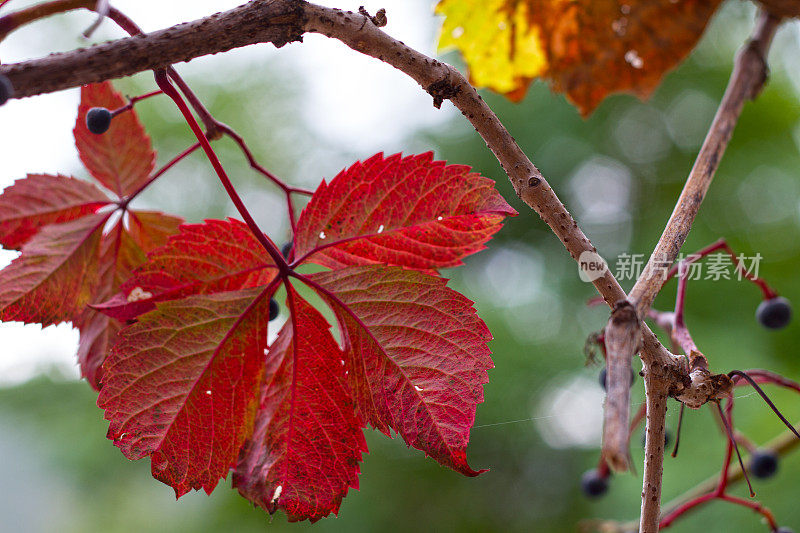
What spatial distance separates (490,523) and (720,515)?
0.48 meters

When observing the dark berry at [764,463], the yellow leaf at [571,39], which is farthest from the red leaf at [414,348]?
the dark berry at [764,463]

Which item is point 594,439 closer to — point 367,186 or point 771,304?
point 771,304

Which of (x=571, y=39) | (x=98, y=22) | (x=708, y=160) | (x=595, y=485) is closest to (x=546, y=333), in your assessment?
(x=595, y=485)

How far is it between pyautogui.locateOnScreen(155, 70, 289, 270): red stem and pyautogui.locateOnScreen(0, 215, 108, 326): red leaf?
0.13 metres

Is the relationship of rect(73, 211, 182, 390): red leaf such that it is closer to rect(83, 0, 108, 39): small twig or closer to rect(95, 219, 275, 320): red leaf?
rect(95, 219, 275, 320): red leaf

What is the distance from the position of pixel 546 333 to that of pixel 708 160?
107 centimetres

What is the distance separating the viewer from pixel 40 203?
0.38 metres

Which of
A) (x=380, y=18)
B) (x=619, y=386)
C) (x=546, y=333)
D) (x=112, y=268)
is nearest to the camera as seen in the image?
(x=619, y=386)

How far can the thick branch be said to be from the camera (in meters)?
0.24

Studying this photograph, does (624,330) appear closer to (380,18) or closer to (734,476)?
(380,18)

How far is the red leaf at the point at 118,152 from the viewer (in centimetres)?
41

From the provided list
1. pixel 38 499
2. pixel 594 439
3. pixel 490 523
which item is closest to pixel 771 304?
pixel 594 439

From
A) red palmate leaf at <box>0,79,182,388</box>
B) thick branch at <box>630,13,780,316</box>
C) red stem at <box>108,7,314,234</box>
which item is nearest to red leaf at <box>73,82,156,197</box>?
red palmate leaf at <box>0,79,182,388</box>

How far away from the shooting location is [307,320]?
0.32m
